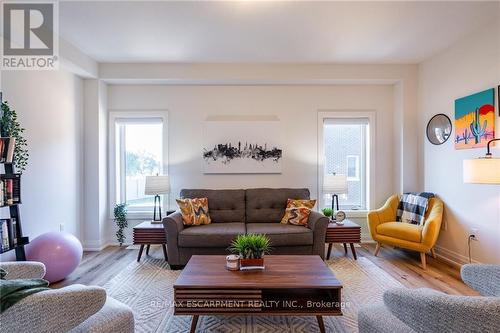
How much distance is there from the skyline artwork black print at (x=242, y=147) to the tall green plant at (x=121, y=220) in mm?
1414

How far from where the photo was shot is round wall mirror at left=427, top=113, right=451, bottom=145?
3.64m

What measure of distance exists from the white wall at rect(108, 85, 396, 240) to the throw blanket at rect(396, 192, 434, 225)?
1300mm

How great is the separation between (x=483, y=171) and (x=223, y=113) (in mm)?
3334

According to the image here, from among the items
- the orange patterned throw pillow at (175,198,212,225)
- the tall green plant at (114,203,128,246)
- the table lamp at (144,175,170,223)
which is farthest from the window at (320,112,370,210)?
the tall green plant at (114,203,128,246)

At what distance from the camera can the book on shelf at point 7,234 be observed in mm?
2479

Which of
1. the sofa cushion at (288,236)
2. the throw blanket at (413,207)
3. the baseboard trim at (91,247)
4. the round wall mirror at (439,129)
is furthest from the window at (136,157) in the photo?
the round wall mirror at (439,129)

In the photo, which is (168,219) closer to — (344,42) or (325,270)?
(325,270)

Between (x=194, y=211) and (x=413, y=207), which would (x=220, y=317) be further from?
(x=413, y=207)

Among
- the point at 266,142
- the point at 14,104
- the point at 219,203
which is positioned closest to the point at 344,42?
the point at 266,142

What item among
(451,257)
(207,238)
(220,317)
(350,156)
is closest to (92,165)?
(207,238)

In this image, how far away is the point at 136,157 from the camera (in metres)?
4.51

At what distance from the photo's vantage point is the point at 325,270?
7.47ft

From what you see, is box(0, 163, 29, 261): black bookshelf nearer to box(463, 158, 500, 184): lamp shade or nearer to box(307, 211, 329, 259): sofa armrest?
box(307, 211, 329, 259): sofa armrest

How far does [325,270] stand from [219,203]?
2015 mm
